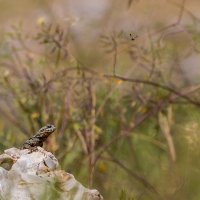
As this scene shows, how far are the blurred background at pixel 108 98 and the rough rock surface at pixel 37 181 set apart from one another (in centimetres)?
112

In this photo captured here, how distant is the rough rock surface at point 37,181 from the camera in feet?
3.43

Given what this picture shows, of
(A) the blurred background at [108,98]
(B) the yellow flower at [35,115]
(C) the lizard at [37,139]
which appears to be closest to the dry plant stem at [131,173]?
(A) the blurred background at [108,98]

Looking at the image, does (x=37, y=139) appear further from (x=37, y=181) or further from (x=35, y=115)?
(x=35, y=115)

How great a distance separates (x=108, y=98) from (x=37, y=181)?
2149 mm

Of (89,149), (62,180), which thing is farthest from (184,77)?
(62,180)

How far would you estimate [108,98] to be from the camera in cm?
321

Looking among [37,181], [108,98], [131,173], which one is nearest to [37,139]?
[37,181]

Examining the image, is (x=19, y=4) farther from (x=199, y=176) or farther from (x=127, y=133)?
(x=199, y=176)

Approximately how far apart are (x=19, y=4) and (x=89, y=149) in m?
2.85

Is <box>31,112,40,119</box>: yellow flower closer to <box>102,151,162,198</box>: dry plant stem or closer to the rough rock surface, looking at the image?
<box>102,151,162,198</box>: dry plant stem

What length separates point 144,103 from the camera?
311 centimetres

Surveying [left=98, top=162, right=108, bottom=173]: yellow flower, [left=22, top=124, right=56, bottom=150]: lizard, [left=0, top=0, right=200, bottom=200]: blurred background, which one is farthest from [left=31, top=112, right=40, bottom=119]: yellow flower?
[left=22, top=124, right=56, bottom=150]: lizard

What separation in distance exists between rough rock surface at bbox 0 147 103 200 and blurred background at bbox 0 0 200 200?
112 centimetres

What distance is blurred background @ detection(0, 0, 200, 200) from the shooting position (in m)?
2.73
